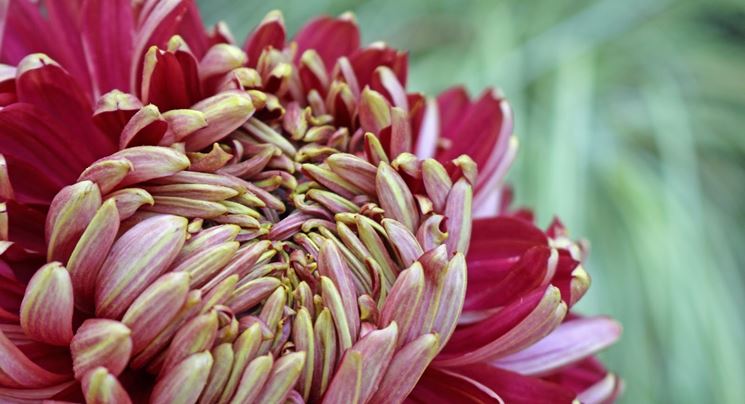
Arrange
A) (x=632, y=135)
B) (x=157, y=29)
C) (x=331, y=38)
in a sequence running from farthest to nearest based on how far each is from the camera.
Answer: (x=632, y=135), (x=331, y=38), (x=157, y=29)

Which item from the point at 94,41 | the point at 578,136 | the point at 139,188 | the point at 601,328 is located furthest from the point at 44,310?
the point at 578,136

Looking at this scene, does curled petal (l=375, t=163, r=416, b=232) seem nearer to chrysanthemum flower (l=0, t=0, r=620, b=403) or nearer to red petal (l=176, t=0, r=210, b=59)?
chrysanthemum flower (l=0, t=0, r=620, b=403)

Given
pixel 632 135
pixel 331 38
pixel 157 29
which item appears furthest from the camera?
pixel 632 135

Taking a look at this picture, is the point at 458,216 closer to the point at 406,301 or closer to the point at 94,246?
the point at 406,301

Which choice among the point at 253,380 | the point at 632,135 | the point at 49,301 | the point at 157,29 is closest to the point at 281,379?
the point at 253,380

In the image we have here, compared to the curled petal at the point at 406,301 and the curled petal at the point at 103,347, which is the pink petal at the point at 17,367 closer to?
the curled petal at the point at 103,347

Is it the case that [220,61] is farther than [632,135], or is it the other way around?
[632,135]
